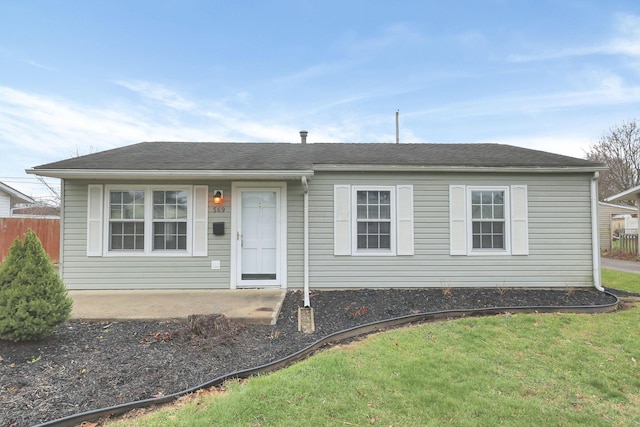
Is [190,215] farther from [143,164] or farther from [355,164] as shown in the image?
[355,164]

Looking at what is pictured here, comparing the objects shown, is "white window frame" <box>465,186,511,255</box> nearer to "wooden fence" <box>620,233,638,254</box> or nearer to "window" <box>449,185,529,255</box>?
"window" <box>449,185,529,255</box>

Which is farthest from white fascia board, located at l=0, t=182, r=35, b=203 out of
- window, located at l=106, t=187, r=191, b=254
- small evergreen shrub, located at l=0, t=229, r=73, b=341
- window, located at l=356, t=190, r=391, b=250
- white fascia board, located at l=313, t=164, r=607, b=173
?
window, located at l=356, t=190, r=391, b=250

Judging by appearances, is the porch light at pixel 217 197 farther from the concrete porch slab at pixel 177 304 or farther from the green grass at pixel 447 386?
the green grass at pixel 447 386

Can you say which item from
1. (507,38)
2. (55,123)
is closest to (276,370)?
(507,38)

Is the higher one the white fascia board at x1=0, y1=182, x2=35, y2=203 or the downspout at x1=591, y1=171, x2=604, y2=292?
the white fascia board at x1=0, y1=182, x2=35, y2=203

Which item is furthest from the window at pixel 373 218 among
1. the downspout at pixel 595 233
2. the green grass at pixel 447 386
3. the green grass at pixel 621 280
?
the green grass at pixel 621 280

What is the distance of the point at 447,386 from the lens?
9.10 ft

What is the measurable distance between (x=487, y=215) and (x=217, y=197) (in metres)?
5.40

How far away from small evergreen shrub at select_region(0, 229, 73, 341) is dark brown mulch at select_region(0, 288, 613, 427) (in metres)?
0.22

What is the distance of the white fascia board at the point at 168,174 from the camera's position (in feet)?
18.5

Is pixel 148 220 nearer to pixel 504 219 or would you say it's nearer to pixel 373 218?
pixel 373 218

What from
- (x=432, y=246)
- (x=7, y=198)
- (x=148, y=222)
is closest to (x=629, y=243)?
(x=432, y=246)

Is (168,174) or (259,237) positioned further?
(259,237)

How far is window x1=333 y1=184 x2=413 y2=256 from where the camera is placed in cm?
639
